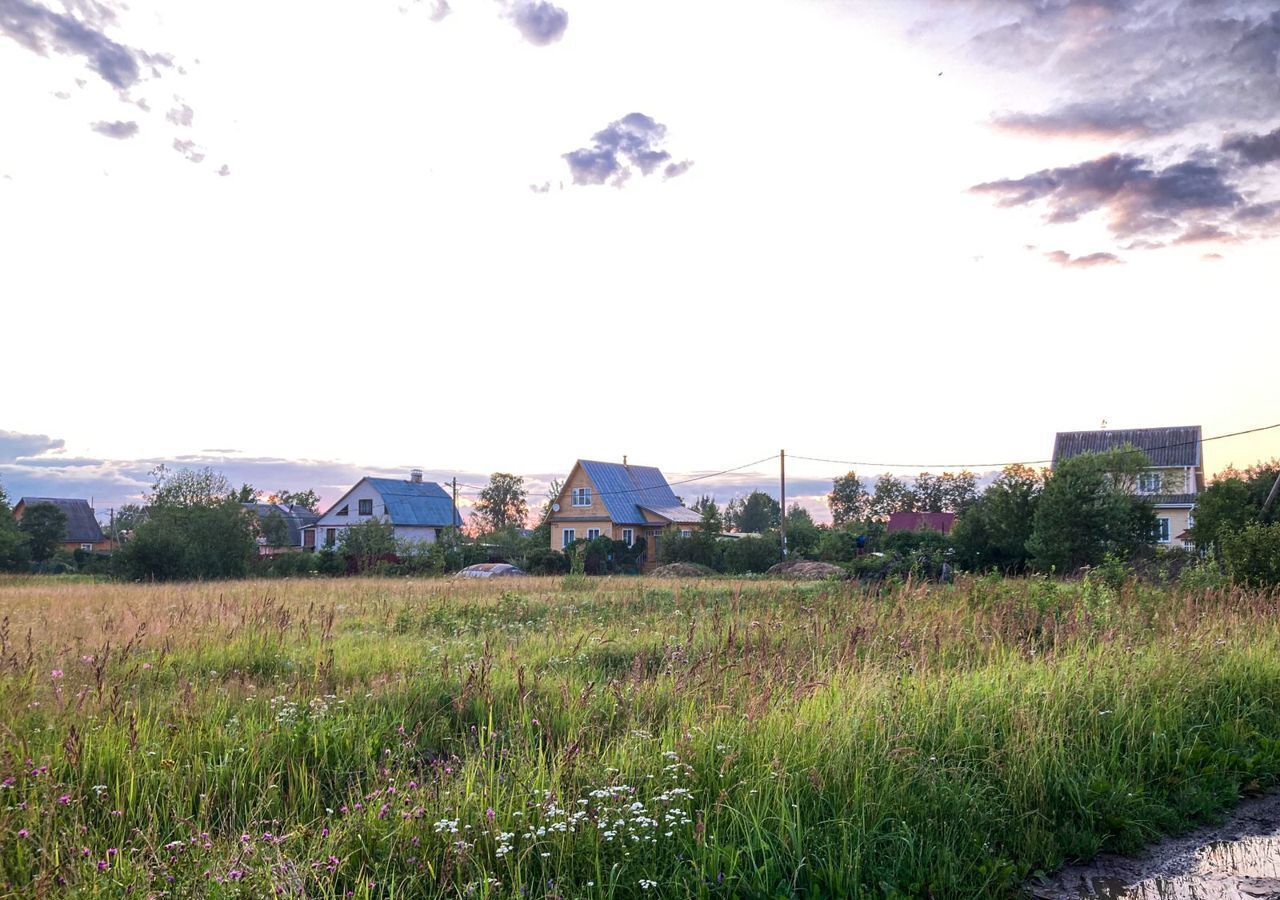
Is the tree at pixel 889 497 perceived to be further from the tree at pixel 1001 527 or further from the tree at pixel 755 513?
the tree at pixel 1001 527

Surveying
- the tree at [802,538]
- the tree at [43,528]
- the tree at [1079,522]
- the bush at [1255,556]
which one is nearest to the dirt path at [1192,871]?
the bush at [1255,556]

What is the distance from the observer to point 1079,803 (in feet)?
15.6

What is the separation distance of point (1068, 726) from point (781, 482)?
142ft

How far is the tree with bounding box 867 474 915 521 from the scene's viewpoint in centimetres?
8494

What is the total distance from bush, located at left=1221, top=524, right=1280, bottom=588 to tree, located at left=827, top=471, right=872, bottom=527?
80.2 meters

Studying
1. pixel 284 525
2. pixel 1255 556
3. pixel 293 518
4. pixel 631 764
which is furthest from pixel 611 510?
pixel 631 764

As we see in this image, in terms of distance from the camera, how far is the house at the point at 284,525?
7450 centimetres

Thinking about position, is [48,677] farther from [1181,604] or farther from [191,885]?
[1181,604]

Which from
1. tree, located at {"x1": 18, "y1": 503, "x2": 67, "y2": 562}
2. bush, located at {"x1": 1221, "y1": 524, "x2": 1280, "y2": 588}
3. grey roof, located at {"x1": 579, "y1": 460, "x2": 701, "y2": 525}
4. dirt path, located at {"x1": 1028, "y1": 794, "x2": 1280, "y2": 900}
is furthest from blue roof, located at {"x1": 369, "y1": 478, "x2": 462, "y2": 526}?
dirt path, located at {"x1": 1028, "y1": 794, "x2": 1280, "y2": 900}

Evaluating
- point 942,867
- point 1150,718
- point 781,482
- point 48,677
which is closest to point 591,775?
point 942,867

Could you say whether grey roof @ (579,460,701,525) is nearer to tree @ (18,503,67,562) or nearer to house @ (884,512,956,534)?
house @ (884,512,956,534)

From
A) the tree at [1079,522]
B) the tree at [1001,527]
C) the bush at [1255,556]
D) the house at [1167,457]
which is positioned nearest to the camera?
the bush at [1255,556]

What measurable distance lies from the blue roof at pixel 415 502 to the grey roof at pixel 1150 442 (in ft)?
153

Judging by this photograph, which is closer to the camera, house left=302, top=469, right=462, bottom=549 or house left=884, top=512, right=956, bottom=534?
house left=884, top=512, right=956, bottom=534
